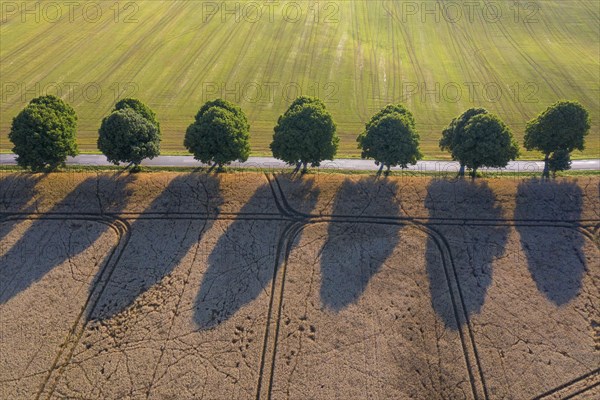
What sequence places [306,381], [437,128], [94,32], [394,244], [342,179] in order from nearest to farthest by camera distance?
[306,381] < [394,244] < [342,179] < [437,128] < [94,32]

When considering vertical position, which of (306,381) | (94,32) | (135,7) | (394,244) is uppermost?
(135,7)

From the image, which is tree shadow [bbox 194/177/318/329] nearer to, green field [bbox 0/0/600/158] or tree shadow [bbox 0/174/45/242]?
green field [bbox 0/0/600/158]

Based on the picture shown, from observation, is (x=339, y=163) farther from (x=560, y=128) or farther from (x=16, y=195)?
(x=16, y=195)

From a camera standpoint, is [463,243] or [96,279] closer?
[96,279]

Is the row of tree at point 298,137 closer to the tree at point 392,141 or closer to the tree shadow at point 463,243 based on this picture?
the tree at point 392,141

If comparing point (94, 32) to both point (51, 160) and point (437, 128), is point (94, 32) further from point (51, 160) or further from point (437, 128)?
point (437, 128)

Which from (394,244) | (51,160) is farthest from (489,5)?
(51,160)

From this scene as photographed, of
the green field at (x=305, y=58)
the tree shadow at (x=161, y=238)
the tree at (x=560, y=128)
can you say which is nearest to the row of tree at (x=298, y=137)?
the tree at (x=560, y=128)

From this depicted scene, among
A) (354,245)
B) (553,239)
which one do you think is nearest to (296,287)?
(354,245)
